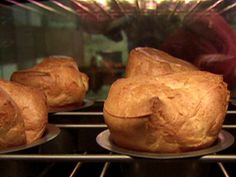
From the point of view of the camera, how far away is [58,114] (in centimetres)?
115

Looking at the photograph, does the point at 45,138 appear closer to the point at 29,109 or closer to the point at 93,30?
the point at 29,109

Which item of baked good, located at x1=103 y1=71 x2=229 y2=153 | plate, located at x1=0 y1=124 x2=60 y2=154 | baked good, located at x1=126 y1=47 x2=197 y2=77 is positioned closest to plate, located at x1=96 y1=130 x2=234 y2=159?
baked good, located at x1=103 y1=71 x2=229 y2=153

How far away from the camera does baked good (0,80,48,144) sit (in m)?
0.92

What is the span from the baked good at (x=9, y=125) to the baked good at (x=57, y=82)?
34cm

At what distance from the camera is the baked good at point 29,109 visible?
919 millimetres

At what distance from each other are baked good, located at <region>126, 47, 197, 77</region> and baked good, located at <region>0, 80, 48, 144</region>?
0.29 m

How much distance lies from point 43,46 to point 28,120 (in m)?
0.53

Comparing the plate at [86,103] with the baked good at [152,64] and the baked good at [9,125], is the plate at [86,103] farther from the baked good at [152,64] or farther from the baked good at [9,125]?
the baked good at [9,125]

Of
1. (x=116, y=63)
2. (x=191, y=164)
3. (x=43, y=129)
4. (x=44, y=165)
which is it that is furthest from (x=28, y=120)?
(x=116, y=63)

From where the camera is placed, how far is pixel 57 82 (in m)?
1.25

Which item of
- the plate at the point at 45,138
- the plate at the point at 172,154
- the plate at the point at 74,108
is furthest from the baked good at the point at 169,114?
the plate at the point at 74,108

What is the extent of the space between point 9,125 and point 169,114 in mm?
329

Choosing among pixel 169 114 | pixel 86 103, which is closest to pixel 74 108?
pixel 86 103

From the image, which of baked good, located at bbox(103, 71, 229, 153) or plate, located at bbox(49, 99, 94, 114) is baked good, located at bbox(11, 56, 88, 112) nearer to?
plate, located at bbox(49, 99, 94, 114)
